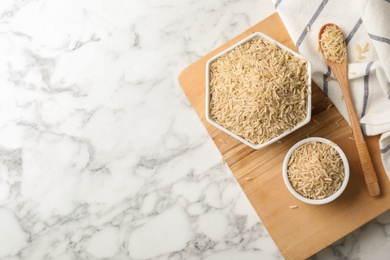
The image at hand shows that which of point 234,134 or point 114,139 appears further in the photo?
point 114,139

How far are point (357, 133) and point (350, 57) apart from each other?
6.9 inches

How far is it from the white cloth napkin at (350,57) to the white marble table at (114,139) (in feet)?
0.53

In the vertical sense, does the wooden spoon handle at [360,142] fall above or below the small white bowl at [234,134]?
below

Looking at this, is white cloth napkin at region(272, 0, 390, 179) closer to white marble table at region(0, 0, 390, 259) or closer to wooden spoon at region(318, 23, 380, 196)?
wooden spoon at region(318, 23, 380, 196)

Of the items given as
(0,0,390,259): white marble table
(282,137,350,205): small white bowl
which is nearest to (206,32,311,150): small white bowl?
(282,137,350,205): small white bowl

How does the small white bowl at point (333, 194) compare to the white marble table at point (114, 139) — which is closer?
the small white bowl at point (333, 194)

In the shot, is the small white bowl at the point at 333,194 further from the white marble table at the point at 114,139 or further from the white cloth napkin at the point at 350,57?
the white marble table at the point at 114,139

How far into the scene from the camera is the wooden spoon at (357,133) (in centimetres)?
114

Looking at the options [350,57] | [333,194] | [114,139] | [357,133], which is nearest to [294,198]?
[333,194]

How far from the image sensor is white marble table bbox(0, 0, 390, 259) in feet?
4.38

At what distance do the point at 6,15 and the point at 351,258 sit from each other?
44.4 inches

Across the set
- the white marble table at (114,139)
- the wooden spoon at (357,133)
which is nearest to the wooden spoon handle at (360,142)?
the wooden spoon at (357,133)

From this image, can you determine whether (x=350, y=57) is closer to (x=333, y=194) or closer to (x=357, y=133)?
(x=357, y=133)

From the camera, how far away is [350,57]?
1.18m
